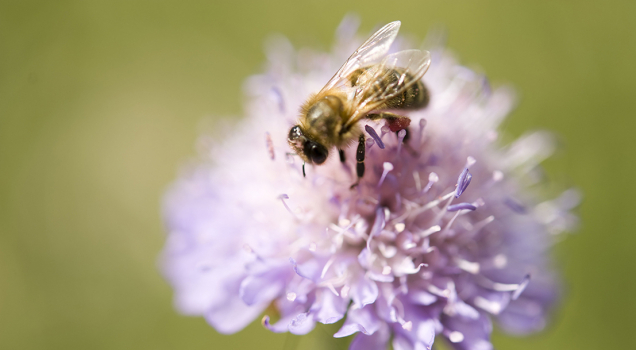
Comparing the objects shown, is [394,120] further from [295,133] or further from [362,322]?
[362,322]

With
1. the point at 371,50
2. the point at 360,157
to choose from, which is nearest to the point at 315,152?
the point at 360,157

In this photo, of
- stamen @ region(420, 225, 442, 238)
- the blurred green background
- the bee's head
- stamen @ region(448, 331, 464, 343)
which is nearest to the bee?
the bee's head

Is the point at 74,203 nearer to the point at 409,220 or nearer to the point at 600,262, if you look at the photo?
the point at 409,220

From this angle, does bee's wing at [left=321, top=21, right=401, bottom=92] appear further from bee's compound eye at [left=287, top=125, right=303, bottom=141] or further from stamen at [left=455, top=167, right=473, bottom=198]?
stamen at [left=455, top=167, right=473, bottom=198]

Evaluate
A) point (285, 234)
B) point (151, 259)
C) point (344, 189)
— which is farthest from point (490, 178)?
point (151, 259)

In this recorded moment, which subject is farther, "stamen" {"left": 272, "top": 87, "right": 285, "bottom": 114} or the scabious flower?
"stamen" {"left": 272, "top": 87, "right": 285, "bottom": 114}

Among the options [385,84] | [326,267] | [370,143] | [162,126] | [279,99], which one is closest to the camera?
[385,84]

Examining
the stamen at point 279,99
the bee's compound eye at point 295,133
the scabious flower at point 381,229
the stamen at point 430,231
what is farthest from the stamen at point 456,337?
the stamen at point 279,99
